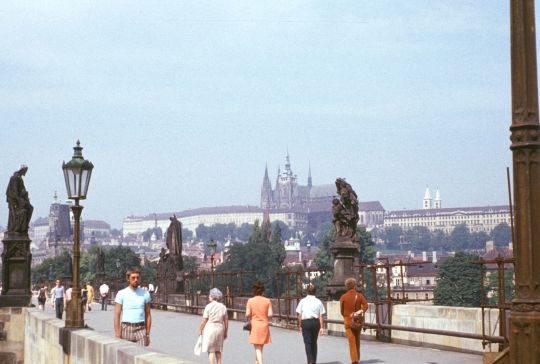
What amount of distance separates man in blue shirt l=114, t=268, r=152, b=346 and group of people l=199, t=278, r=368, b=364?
1.05 metres

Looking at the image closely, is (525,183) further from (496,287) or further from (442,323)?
(496,287)

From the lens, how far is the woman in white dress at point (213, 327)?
38.1 feet

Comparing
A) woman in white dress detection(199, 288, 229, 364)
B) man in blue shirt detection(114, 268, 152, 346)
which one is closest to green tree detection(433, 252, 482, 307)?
woman in white dress detection(199, 288, 229, 364)

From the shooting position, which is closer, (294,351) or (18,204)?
(294,351)

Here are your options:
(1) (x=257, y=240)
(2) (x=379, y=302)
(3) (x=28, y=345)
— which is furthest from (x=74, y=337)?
(1) (x=257, y=240)

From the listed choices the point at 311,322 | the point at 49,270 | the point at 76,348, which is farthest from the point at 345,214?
the point at 49,270

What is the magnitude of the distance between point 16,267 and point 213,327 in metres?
14.9

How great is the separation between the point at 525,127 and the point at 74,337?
8.01 metres

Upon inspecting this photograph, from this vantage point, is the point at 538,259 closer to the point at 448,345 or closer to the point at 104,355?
the point at 104,355

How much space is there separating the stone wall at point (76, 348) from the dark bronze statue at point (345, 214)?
6.88 m

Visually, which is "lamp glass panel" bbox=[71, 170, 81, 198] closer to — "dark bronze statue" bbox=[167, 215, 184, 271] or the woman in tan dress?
the woman in tan dress

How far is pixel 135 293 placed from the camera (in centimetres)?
1076

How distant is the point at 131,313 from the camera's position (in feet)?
35.0

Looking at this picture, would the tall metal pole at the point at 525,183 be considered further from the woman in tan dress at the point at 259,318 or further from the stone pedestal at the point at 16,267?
the stone pedestal at the point at 16,267
